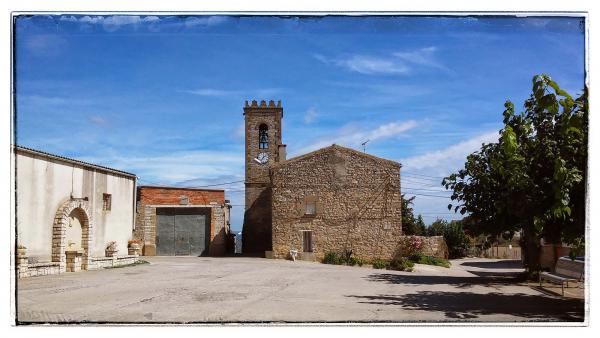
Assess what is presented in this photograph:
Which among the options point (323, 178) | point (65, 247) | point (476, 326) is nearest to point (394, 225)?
point (323, 178)

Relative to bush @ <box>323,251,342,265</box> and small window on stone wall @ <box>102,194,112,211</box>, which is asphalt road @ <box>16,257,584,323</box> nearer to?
small window on stone wall @ <box>102,194,112,211</box>

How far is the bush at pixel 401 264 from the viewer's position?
23102 mm

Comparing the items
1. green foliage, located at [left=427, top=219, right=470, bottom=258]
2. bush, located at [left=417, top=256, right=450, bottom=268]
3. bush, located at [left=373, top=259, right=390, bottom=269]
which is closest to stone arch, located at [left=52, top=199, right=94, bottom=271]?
bush, located at [left=373, top=259, right=390, bottom=269]

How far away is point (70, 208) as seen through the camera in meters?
17.1

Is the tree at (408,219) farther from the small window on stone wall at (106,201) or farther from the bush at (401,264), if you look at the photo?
the small window on stone wall at (106,201)

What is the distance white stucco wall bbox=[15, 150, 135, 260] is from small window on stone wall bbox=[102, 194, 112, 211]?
0.57ft

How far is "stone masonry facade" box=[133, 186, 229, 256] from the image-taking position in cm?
3061

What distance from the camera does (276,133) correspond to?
38219mm

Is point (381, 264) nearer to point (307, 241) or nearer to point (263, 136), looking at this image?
point (307, 241)

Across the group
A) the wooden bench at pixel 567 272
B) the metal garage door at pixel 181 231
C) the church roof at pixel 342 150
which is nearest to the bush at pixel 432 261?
the church roof at pixel 342 150

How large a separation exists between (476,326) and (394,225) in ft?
65.8

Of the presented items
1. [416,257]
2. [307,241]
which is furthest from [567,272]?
[307,241]
